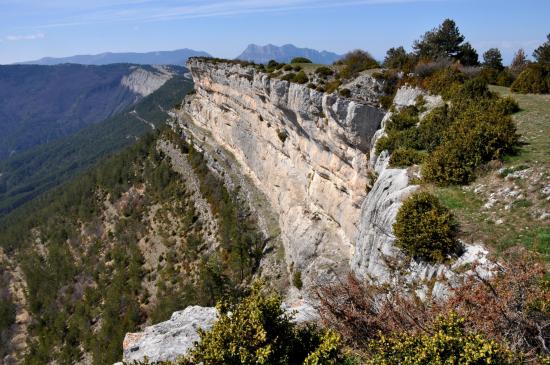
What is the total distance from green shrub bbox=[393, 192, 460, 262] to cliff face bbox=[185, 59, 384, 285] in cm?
1670

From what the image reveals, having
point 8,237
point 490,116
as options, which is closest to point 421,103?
point 490,116

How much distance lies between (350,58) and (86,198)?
264 ft

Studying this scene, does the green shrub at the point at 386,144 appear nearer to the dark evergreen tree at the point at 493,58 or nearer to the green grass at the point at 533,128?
the green grass at the point at 533,128

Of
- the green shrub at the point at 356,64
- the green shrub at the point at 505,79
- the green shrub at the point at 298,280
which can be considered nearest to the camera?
the green shrub at the point at 505,79

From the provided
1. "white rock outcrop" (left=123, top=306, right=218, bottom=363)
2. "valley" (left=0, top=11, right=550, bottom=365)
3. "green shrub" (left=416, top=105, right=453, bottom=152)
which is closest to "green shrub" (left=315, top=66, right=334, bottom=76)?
"valley" (left=0, top=11, right=550, bottom=365)

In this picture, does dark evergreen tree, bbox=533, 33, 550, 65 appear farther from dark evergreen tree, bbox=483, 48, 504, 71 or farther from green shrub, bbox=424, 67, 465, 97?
green shrub, bbox=424, 67, 465, 97

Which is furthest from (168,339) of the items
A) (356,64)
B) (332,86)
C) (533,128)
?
(356,64)

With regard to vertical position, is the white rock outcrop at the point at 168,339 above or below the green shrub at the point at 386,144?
below

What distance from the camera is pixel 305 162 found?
45.4 metres

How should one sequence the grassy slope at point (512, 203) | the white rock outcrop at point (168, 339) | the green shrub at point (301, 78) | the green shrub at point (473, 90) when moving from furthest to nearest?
the green shrub at point (301, 78) → the green shrub at point (473, 90) → the white rock outcrop at point (168, 339) → the grassy slope at point (512, 203)

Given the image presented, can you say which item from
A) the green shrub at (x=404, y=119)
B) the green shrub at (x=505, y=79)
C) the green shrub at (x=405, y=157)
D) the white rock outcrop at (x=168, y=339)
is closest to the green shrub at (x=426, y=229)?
the green shrub at (x=405, y=157)

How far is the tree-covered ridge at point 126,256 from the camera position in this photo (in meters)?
53.3

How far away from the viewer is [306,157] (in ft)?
146

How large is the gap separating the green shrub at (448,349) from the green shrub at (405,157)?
12835mm
